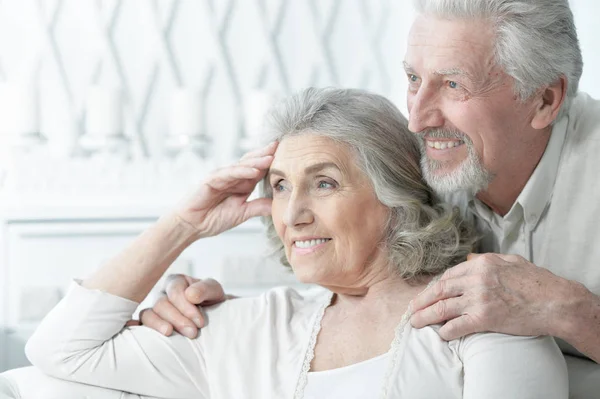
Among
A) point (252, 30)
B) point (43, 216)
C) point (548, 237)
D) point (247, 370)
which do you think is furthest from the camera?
point (252, 30)

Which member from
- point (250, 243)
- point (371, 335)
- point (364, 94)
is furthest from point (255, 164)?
point (250, 243)

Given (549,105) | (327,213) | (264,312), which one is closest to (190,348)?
(264,312)

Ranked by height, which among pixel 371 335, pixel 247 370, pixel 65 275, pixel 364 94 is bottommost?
pixel 65 275

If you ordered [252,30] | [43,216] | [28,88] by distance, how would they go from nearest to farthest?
1. [43,216]
2. [28,88]
3. [252,30]

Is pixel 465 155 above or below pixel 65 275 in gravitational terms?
above

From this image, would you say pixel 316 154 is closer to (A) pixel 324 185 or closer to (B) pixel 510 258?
(A) pixel 324 185

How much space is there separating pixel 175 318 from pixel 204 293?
89 millimetres

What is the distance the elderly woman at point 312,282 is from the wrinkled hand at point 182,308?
0.09ft

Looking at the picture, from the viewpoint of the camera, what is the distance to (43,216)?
3264 millimetres

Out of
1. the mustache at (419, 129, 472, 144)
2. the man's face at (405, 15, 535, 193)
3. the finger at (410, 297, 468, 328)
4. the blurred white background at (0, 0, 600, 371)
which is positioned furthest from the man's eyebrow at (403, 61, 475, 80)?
the blurred white background at (0, 0, 600, 371)

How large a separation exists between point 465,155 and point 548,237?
0.33 m

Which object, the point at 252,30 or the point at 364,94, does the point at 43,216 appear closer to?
the point at 252,30

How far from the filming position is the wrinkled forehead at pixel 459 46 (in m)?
1.92

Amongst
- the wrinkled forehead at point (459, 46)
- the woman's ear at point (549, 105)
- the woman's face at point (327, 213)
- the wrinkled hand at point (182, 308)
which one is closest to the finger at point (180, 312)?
the wrinkled hand at point (182, 308)
